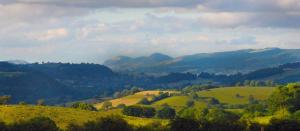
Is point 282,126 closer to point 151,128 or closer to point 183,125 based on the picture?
point 183,125

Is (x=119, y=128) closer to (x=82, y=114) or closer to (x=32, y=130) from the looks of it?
(x=32, y=130)

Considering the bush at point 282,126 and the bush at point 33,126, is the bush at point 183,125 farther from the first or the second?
the bush at point 33,126

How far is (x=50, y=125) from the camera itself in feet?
391

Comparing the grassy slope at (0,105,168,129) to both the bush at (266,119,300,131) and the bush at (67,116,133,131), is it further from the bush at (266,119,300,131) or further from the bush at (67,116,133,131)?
the bush at (266,119,300,131)

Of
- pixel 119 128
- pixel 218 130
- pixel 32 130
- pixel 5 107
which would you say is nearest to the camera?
pixel 32 130

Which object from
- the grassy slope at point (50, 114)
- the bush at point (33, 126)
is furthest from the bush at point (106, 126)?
the grassy slope at point (50, 114)

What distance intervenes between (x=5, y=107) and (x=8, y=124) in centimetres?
2837

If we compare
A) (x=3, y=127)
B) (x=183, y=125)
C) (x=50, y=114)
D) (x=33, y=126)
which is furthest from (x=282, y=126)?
(x=3, y=127)

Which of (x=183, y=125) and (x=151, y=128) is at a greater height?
(x=151, y=128)

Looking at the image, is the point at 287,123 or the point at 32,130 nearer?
the point at 32,130

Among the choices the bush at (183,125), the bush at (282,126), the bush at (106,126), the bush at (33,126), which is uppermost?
the bush at (33,126)

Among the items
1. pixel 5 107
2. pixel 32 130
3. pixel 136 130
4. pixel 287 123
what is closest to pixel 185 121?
pixel 136 130

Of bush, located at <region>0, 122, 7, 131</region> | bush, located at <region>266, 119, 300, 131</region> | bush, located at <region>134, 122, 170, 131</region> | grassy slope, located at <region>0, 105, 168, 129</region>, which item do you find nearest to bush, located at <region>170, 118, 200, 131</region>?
bush, located at <region>134, 122, 170, 131</region>

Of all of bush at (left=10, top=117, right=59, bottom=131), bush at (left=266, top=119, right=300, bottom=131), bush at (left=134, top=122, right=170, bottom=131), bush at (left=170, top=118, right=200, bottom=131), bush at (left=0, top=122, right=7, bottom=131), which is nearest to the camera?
bush at (left=0, top=122, right=7, bottom=131)
